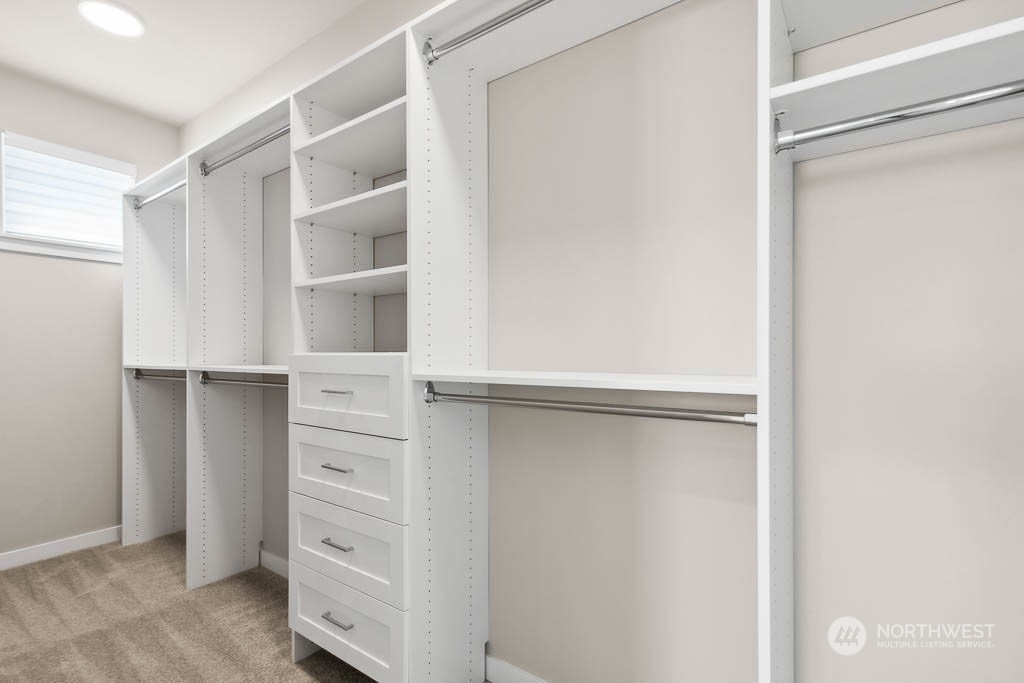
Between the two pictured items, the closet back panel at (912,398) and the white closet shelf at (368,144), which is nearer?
the closet back panel at (912,398)

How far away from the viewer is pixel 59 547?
3098 mm

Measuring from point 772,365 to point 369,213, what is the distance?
147cm

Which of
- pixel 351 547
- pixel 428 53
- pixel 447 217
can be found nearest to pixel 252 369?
pixel 351 547

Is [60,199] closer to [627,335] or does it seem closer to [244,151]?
[244,151]

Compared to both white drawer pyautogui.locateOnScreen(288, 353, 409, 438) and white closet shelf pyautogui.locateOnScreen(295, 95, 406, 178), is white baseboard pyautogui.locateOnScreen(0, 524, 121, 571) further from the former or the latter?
white closet shelf pyautogui.locateOnScreen(295, 95, 406, 178)

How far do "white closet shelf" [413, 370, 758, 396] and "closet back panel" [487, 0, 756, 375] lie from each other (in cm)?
23

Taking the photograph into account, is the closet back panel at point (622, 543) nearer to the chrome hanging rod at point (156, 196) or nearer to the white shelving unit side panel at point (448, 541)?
the white shelving unit side panel at point (448, 541)

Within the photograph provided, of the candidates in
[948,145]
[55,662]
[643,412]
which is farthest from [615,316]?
[55,662]

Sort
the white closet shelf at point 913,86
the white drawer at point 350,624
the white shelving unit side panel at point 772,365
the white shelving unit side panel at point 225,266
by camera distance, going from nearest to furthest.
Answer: the white closet shelf at point 913,86, the white shelving unit side panel at point 772,365, the white drawer at point 350,624, the white shelving unit side panel at point 225,266

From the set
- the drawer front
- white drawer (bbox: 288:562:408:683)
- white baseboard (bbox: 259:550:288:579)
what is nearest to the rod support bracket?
the drawer front

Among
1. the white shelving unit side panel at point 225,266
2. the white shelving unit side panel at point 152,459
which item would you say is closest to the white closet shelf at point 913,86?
the white shelving unit side panel at point 225,266

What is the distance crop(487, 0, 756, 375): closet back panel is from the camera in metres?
1.38

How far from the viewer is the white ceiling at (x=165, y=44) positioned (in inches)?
95.9

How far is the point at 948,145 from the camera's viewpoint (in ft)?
3.70
